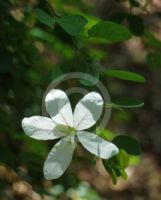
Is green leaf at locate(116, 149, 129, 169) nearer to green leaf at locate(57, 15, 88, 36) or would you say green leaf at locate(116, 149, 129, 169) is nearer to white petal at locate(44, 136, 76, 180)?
white petal at locate(44, 136, 76, 180)

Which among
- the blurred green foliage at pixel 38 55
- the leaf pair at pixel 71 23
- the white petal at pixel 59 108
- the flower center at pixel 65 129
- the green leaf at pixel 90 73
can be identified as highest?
the leaf pair at pixel 71 23

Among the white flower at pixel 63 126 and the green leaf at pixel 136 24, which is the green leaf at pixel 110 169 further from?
the green leaf at pixel 136 24

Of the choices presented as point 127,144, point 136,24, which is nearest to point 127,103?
point 127,144

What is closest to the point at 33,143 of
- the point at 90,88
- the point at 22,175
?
the point at 22,175

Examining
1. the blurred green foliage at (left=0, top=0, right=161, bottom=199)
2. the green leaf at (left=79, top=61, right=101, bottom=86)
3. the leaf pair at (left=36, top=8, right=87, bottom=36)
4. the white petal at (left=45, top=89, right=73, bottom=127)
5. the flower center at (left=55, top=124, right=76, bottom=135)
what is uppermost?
the leaf pair at (left=36, top=8, right=87, bottom=36)

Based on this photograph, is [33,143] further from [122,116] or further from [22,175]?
[22,175]

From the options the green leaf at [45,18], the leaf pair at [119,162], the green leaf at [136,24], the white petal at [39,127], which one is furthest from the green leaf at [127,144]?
the green leaf at [136,24]

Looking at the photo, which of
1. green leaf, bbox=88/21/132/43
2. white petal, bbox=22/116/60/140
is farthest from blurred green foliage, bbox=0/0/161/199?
white petal, bbox=22/116/60/140
